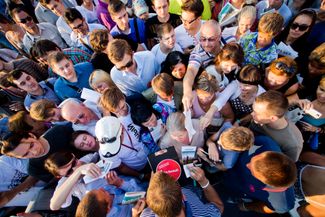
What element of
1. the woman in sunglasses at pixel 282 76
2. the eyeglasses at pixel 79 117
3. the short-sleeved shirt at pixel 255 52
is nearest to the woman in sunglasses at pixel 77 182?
the eyeglasses at pixel 79 117

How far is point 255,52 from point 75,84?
8.54ft

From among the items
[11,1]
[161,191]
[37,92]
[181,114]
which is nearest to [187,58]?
[181,114]

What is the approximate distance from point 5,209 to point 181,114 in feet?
8.30

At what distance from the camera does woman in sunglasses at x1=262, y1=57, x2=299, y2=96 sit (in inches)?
96.9

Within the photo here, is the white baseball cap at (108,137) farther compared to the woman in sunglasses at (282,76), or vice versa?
the woman in sunglasses at (282,76)

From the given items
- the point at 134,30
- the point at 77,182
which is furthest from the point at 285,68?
the point at 77,182

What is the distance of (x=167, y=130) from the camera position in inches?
97.4

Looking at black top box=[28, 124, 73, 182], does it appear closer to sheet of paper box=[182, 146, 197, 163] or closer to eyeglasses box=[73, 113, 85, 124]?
eyeglasses box=[73, 113, 85, 124]

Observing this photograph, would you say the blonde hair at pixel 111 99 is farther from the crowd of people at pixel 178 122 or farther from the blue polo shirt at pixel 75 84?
the blue polo shirt at pixel 75 84

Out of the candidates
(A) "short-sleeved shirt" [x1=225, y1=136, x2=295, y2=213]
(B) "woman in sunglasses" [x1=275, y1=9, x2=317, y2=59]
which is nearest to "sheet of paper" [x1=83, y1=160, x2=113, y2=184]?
(A) "short-sleeved shirt" [x1=225, y1=136, x2=295, y2=213]

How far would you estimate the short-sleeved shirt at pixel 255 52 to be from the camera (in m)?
2.84

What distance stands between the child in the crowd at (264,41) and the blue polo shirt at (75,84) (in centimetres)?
233

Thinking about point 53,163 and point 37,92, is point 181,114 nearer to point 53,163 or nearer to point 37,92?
point 53,163

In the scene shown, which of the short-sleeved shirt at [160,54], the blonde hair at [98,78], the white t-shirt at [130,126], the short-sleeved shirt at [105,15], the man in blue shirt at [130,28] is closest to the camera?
the white t-shirt at [130,126]
